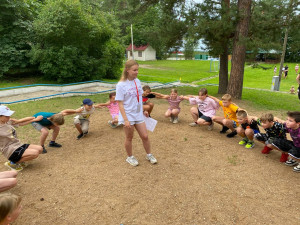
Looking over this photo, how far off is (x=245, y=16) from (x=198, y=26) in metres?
1.77

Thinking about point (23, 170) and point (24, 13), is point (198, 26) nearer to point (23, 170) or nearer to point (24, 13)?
point (23, 170)

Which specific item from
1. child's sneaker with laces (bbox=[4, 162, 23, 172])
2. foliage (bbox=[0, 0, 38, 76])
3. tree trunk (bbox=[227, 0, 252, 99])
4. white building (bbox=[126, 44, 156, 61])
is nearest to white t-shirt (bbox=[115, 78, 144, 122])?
child's sneaker with laces (bbox=[4, 162, 23, 172])

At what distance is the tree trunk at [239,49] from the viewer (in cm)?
815

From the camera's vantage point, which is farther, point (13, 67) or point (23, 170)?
point (13, 67)

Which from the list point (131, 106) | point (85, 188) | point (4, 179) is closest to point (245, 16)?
point (131, 106)

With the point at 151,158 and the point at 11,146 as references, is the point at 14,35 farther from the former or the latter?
the point at 151,158

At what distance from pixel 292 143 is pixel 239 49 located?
240 inches

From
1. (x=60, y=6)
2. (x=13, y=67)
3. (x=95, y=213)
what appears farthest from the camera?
(x=13, y=67)

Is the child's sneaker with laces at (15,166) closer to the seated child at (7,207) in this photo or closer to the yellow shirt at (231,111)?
the seated child at (7,207)

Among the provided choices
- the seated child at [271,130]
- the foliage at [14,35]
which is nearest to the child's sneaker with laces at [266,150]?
the seated child at [271,130]

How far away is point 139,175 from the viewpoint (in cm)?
366

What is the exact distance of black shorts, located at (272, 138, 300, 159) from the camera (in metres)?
3.63

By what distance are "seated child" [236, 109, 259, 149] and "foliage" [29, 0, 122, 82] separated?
10.4 m

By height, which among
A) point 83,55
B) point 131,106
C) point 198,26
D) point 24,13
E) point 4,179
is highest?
point 24,13
